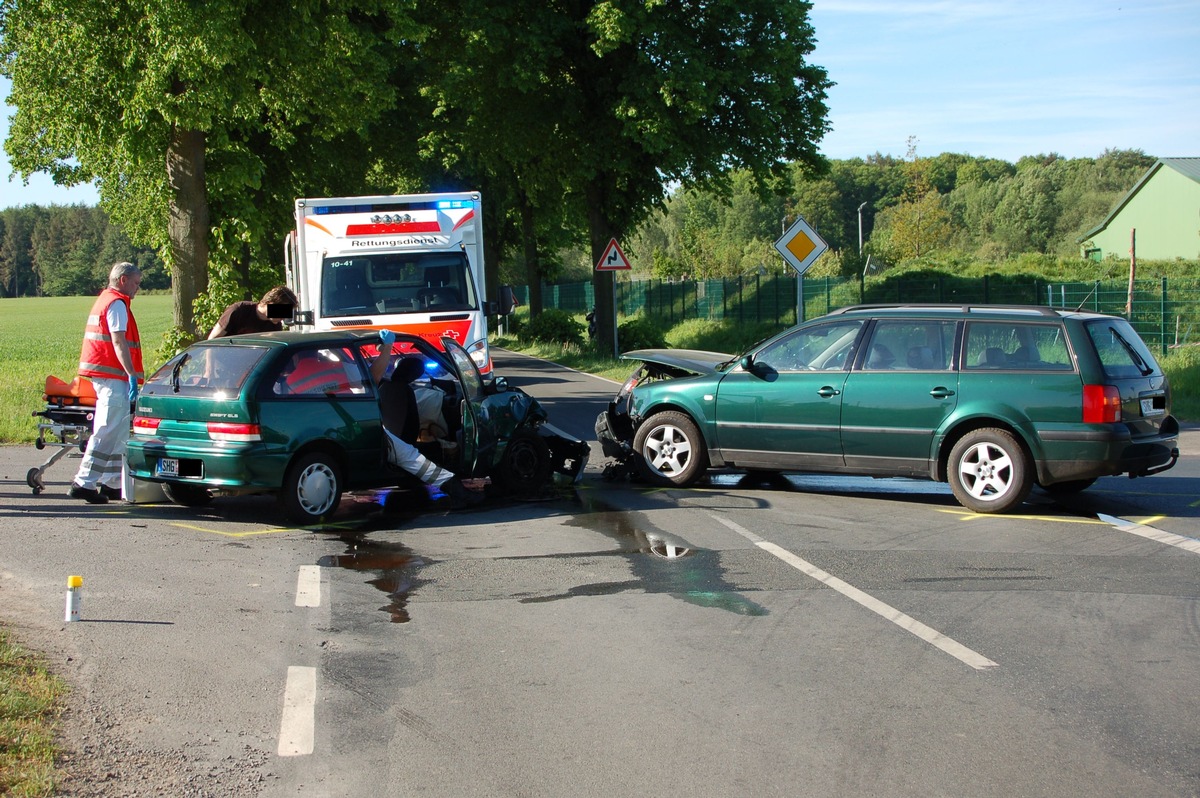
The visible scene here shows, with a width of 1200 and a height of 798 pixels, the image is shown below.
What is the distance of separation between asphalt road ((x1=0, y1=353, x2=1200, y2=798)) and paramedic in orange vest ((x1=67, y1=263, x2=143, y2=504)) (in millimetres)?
318

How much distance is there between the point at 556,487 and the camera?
1180 centimetres

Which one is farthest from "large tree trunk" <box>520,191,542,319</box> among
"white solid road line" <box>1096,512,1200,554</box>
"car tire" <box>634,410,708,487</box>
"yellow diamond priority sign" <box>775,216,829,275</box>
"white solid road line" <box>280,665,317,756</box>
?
"white solid road line" <box>280,665,317,756</box>

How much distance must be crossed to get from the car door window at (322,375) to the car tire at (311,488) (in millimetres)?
542

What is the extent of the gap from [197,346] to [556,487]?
12.0 feet

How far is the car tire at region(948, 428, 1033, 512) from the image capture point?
10.1m

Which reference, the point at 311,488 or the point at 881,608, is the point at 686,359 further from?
the point at 881,608

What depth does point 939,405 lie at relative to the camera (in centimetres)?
1040

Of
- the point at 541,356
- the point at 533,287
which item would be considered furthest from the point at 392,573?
the point at 533,287

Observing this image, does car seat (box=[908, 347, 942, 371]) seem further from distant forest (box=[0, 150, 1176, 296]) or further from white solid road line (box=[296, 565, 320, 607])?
distant forest (box=[0, 150, 1176, 296])

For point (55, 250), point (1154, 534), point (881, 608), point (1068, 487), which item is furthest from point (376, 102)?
point (55, 250)

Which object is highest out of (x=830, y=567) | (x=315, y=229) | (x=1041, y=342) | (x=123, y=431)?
(x=315, y=229)

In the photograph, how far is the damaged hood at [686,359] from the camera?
39.3ft

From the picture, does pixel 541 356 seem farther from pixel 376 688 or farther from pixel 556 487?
pixel 376 688

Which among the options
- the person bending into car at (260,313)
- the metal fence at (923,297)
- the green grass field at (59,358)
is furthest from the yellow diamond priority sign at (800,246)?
the person bending into car at (260,313)
